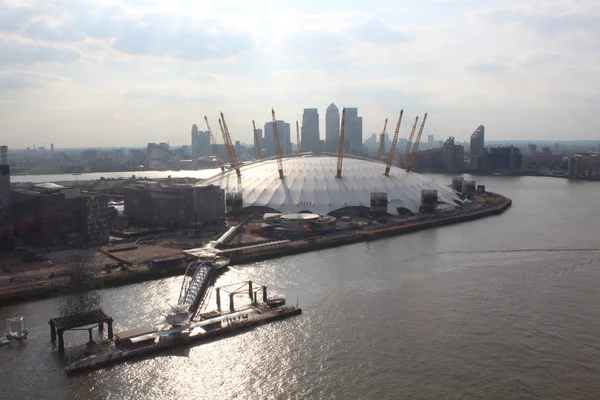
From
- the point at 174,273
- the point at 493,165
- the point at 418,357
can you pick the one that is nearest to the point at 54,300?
the point at 174,273

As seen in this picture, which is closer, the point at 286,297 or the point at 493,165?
the point at 286,297

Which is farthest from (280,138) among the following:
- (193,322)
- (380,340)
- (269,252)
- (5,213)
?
(380,340)

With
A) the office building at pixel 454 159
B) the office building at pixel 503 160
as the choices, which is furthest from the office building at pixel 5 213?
the office building at pixel 503 160

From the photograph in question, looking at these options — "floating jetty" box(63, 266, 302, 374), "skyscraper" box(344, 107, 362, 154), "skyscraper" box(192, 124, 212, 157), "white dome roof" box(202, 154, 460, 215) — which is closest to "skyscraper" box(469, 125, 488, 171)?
"skyscraper" box(344, 107, 362, 154)

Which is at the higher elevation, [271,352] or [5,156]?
[5,156]

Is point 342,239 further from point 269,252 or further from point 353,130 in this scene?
point 353,130

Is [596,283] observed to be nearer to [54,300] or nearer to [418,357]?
[418,357]

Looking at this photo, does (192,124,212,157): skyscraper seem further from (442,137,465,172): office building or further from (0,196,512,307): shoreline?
(0,196,512,307): shoreline
